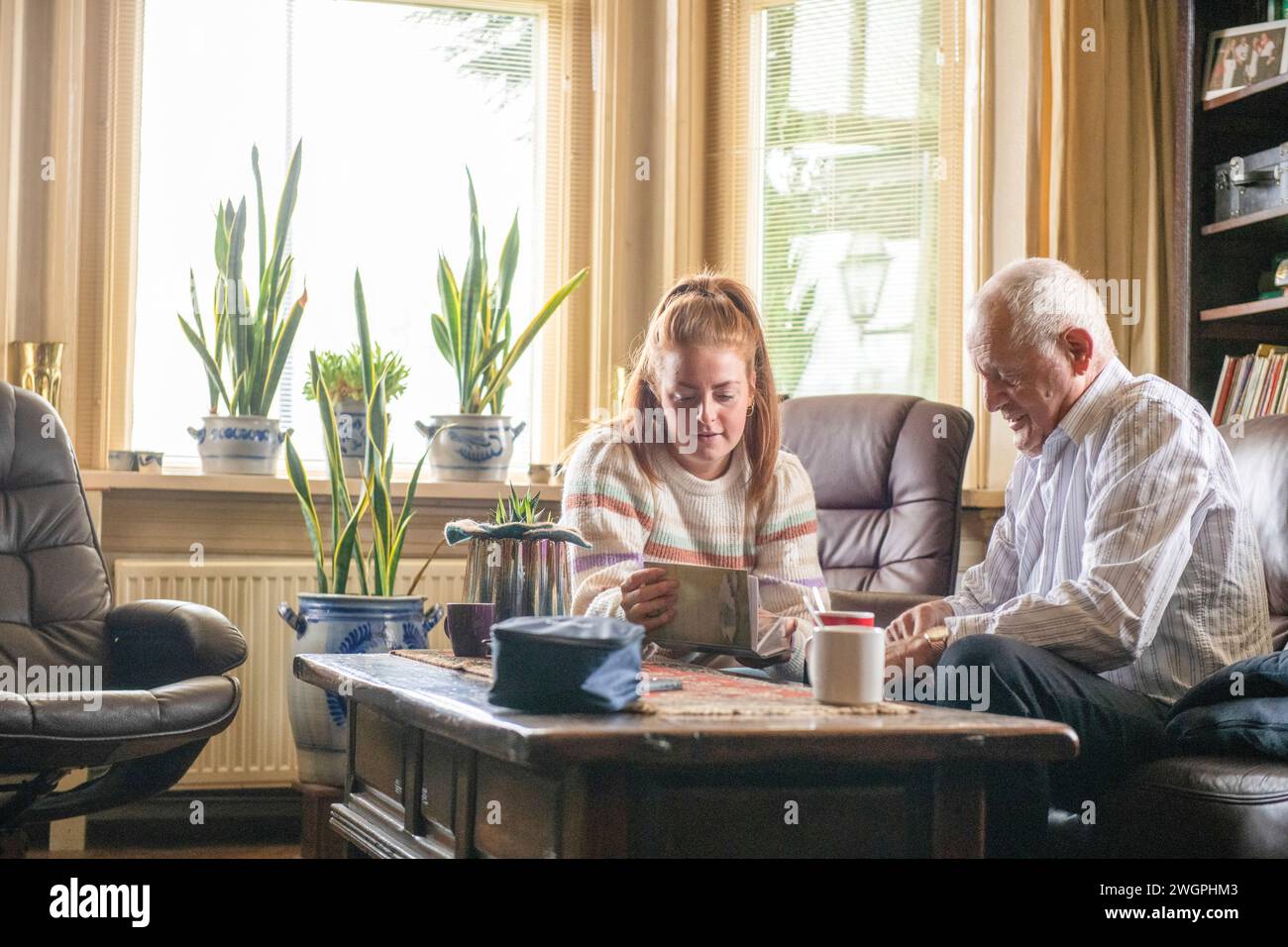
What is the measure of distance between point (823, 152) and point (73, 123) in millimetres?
2037

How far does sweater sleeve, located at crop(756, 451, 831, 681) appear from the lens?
2211 millimetres

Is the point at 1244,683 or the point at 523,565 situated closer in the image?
the point at 1244,683

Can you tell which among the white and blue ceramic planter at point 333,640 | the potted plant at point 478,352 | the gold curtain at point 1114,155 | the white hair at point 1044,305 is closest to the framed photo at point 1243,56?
the gold curtain at point 1114,155

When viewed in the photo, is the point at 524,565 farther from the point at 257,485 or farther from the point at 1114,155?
the point at 1114,155

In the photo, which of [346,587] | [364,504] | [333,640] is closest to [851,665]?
[333,640]

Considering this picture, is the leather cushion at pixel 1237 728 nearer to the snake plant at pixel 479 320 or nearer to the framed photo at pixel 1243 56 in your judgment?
the framed photo at pixel 1243 56

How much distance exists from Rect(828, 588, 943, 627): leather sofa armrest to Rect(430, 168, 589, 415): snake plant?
1.25 metres

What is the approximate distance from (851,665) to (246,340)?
255 cm

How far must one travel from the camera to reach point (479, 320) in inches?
144

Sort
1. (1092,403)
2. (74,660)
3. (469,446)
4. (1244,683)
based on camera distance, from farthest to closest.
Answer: (469,446)
(74,660)
(1092,403)
(1244,683)

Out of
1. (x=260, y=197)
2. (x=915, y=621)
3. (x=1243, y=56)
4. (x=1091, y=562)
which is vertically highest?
(x=1243, y=56)

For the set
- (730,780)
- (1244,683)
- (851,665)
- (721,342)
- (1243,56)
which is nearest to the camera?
(730,780)
